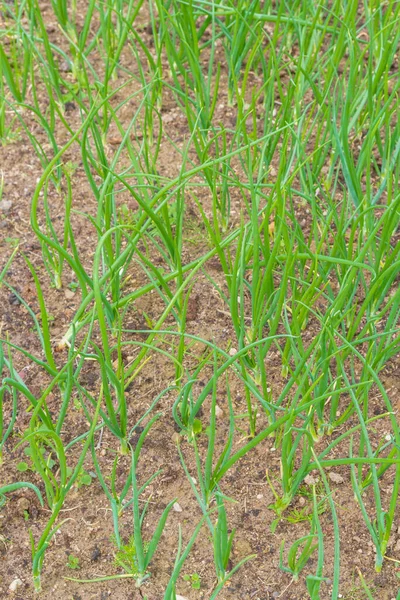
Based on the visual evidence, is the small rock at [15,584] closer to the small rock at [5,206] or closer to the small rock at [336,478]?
the small rock at [336,478]

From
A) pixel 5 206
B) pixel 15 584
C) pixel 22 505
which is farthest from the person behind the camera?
pixel 5 206

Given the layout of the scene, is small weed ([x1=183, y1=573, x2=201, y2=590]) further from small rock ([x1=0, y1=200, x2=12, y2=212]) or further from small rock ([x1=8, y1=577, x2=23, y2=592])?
small rock ([x1=0, y1=200, x2=12, y2=212])

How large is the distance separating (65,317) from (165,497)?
0.59 metres

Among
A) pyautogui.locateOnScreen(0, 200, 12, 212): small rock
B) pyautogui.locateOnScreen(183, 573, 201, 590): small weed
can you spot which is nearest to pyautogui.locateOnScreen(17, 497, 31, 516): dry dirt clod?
pyautogui.locateOnScreen(183, 573, 201, 590): small weed

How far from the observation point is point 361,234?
82.1 inches

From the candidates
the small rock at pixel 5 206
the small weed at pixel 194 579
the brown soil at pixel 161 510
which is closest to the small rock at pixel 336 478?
the brown soil at pixel 161 510

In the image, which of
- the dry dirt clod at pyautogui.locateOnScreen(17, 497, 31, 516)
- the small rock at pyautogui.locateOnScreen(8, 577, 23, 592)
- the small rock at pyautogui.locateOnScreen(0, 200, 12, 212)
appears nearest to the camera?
the small rock at pyautogui.locateOnScreen(8, 577, 23, 592)

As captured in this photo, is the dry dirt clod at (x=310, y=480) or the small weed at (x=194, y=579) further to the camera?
the dry dirt clod at (x=310, y=480)

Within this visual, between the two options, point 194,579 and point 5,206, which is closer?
point 194,579

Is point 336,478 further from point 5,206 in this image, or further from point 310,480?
point 5,206

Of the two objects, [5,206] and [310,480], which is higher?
[5,206]

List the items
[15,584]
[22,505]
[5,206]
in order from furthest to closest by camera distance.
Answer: [5,206], [22,505], [15,584]

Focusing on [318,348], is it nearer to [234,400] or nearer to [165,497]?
[234,400]

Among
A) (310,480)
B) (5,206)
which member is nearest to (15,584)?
(310,480)
